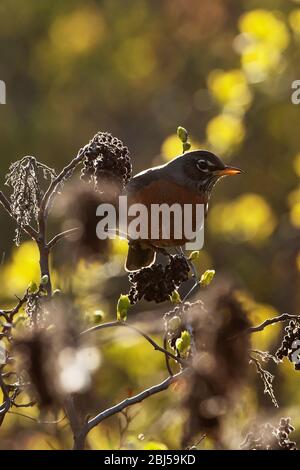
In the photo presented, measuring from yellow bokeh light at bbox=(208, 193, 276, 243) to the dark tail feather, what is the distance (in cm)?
600

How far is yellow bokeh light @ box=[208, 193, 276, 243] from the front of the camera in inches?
404

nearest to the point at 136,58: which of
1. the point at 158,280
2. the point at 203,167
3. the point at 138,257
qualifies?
the point at 203,167

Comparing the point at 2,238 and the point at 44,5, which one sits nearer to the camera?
the point at 2,238

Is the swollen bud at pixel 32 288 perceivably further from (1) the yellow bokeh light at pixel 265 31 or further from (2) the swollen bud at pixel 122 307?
(1) the yellow bokeh light at pixel 265 31

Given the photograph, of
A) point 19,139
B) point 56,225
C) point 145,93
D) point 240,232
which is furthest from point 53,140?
point 240,232

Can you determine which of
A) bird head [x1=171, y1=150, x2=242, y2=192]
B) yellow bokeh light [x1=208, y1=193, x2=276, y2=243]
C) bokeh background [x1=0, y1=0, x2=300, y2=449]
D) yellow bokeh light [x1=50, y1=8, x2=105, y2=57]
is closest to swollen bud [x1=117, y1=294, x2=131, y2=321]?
bird head [x1=171, y1=150, x2=242, y2=192]

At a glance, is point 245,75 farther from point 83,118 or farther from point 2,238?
point 83,118

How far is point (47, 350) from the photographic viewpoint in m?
2.47

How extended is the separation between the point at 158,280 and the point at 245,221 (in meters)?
7.09

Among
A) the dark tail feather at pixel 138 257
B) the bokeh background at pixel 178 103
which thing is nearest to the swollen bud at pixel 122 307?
the dark tail feather at pixel 138 257

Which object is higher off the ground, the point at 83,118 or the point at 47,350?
the point at 47,350

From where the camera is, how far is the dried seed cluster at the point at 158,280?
10.9 ft

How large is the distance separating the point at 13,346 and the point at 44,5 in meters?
17.3

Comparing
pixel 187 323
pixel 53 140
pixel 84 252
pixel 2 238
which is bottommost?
pixel 2 238
